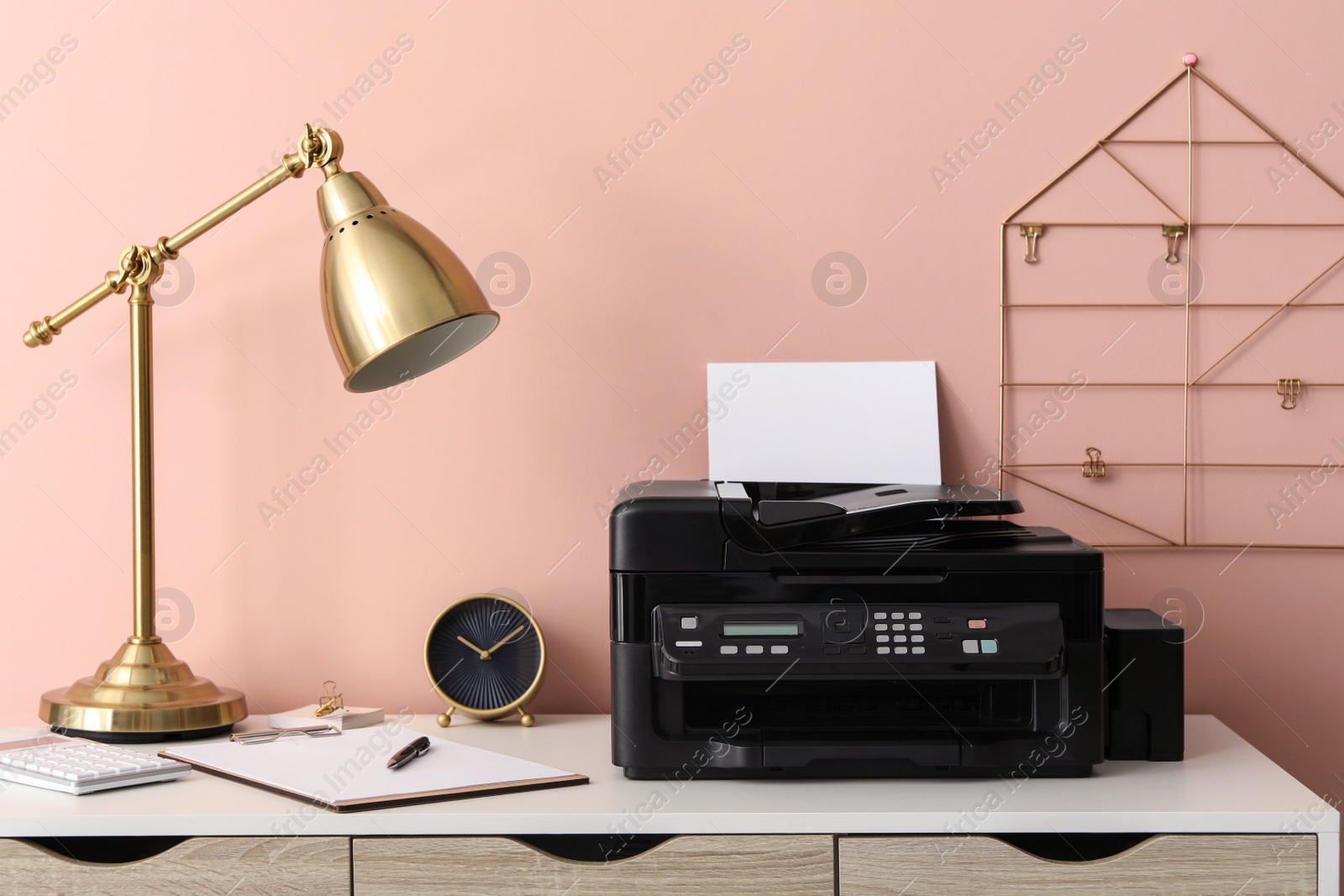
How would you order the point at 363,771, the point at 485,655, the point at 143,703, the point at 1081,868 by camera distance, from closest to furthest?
the point at 1081,868 → the point at 363,771 → the point at 143,703 → the point at 485,655

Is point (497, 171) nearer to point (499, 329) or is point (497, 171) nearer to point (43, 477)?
point (499, 329)

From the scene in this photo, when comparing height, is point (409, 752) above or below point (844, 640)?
below

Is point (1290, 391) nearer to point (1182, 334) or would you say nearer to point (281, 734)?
point (1182, 334)

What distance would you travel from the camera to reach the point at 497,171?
1518 millimetres

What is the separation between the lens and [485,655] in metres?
1.44

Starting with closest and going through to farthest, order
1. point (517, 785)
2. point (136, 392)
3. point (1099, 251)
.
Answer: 1. point (517, 785)
2. point (136, 392)
3. point (1099, 251)

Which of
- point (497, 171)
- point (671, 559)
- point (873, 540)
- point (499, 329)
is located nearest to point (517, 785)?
point (671, 559)

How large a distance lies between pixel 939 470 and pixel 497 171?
0.78 metres

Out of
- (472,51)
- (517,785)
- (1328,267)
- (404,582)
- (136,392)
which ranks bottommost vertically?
(517,785)

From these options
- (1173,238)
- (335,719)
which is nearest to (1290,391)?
(1173,238)

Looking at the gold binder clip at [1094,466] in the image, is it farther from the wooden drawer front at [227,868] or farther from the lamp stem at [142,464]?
the lamp stem at [142,464]

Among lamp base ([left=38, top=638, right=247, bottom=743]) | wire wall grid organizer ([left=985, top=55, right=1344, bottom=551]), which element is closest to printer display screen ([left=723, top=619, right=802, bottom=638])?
wire wall grid organizer ([left=985, top=55, right=1344, bottom=551])

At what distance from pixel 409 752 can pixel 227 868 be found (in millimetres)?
223

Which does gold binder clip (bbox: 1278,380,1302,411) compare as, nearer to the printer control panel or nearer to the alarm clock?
the printer control panel
